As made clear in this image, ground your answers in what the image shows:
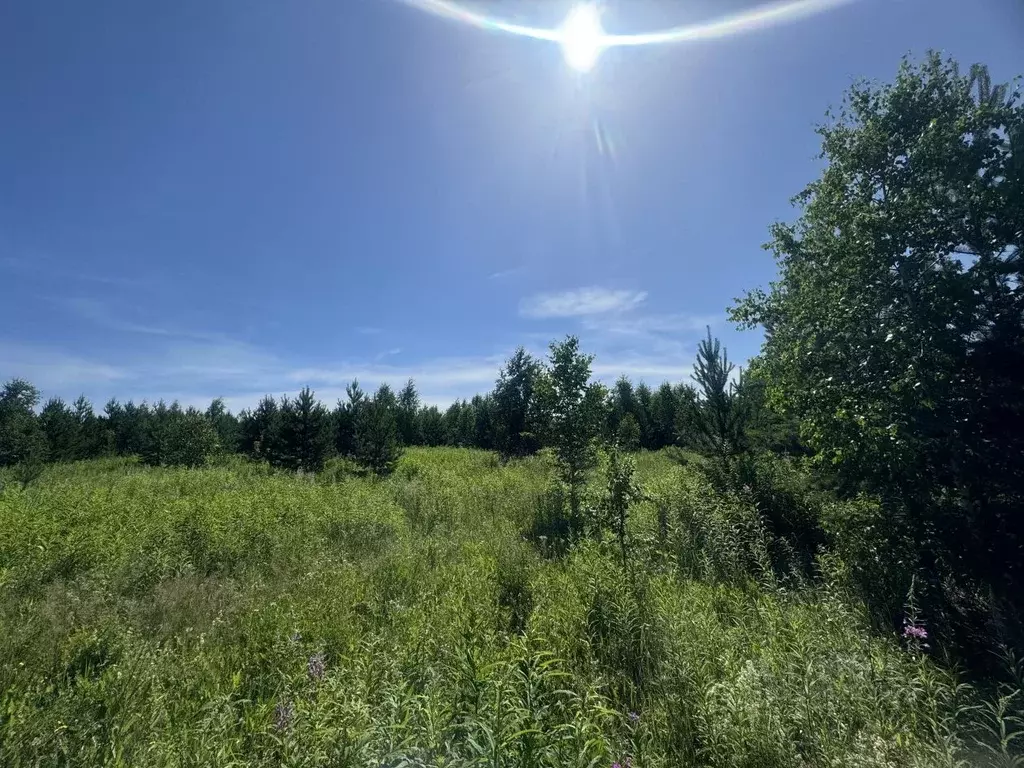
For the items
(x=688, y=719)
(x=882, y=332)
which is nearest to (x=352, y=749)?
(x=688, y=719)

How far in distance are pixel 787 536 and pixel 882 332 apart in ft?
13.9

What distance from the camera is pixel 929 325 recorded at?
5.87 metres

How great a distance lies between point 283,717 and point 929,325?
8500 mm

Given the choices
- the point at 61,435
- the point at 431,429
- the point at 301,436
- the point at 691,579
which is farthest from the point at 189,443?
the point at 691,579

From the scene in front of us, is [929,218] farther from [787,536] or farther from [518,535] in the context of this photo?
[518,535]

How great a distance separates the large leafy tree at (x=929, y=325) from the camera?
548 cm

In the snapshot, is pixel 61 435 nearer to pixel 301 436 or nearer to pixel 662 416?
pixel 301 436

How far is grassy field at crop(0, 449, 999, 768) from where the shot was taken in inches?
106

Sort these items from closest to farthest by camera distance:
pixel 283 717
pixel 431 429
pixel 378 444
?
pixel 283 717, pixel 378 444, pixel 431 429

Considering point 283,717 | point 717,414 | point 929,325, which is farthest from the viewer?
point 717,414

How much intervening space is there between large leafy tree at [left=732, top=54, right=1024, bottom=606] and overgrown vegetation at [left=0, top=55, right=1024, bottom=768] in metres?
0.04

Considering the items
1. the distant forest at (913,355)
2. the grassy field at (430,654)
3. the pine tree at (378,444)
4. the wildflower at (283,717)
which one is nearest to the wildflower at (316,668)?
the grassy field at (430,654)

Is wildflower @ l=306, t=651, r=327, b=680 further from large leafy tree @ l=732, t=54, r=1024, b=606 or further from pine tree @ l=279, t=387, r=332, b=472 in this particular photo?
pine tree @ l=279, t=387, r=332, b=472

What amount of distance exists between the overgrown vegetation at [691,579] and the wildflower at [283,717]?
1.7 inches
